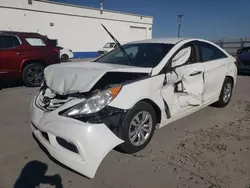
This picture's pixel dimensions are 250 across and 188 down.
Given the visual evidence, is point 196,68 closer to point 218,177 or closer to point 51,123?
point 218,177

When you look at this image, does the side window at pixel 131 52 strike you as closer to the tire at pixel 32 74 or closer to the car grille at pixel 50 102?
the car grille at pixel 50 102

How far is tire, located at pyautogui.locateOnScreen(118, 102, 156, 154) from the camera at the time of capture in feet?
7.75

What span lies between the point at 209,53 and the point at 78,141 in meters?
3.15

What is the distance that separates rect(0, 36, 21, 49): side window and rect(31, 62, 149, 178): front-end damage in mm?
4746

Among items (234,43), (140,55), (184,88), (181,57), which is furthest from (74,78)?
(234,43)

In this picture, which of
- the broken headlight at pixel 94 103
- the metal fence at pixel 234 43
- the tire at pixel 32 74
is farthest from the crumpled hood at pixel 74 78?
the metal fence at pixel 234 43

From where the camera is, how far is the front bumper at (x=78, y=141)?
2.00 m

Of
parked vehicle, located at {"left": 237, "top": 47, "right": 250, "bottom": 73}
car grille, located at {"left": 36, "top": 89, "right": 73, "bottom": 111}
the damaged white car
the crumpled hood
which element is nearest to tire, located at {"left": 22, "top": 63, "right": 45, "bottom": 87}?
the damaged white car

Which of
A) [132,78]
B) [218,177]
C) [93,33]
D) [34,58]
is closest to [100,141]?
[132,78]

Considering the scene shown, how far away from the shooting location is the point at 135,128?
2.58m

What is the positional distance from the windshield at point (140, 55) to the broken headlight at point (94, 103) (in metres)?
1.01

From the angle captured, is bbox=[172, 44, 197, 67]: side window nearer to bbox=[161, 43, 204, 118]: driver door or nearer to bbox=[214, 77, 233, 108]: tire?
bbox=[161, 43, 204, 118]: driver door

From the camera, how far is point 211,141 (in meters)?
3.08

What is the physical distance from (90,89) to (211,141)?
202 centimetres
